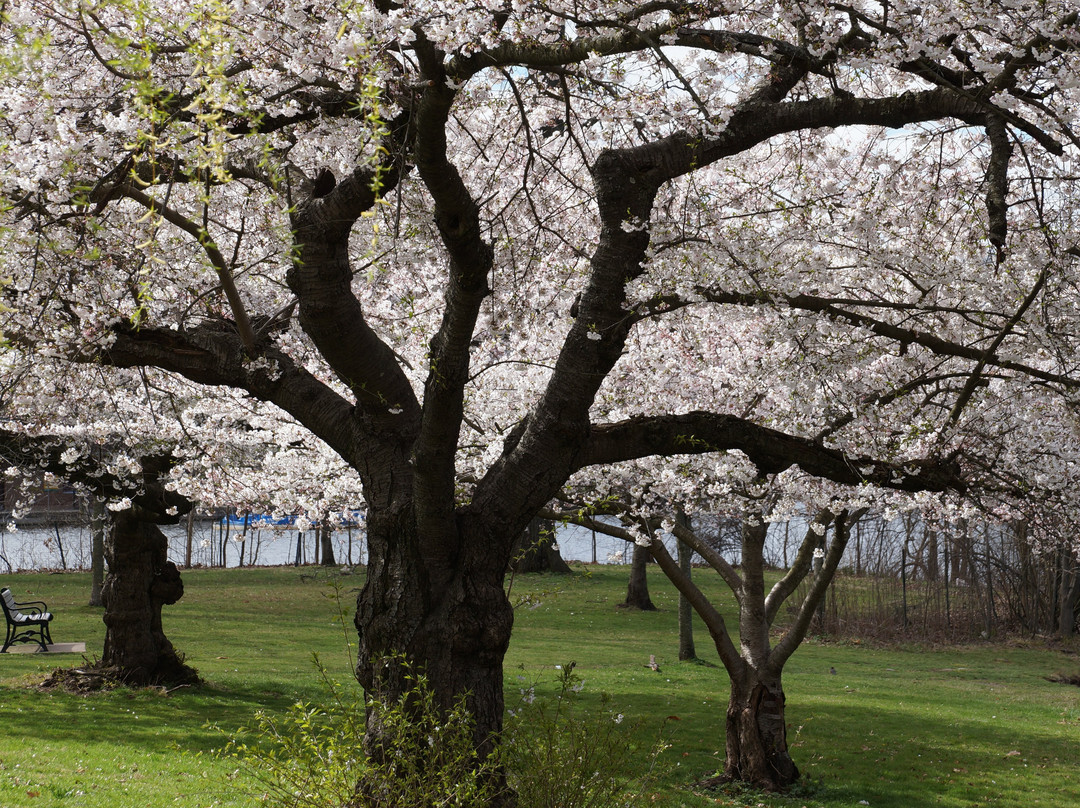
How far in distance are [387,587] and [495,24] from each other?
2.98 metres

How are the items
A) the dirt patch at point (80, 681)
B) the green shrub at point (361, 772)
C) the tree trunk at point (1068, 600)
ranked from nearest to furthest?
the green shrub at point (361, 772) < the dirt patch at point (80, 681) < the tree trunk at point (1068, 600)

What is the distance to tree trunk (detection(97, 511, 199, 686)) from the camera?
38.8 ft

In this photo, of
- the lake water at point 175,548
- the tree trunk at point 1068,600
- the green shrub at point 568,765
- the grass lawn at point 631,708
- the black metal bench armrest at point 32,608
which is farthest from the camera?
the lake water at point 175,548

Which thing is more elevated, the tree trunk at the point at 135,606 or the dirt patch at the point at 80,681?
the tree trunk at the point at 135,606

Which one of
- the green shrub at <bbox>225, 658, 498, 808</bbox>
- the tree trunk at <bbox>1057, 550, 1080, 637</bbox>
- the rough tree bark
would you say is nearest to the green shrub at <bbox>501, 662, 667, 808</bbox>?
the green shrub at <bbox>225, 658, 498, 808</bbox>

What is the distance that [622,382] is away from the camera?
995cm

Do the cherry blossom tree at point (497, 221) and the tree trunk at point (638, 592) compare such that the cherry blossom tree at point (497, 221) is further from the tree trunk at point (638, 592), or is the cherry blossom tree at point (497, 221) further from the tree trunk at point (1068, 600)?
the tree trunk at point (638, 592)

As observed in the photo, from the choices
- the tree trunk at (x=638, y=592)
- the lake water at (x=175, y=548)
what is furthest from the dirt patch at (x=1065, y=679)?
the lake water at (x=175, y=548)

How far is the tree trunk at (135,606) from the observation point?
11836 mm

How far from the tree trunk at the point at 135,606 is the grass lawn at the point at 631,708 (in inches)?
20.7

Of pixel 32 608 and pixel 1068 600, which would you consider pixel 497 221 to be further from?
pixel 1068 600

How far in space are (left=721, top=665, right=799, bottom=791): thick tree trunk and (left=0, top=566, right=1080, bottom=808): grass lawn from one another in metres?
0.33

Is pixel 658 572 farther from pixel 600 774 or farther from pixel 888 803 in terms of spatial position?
pixel 600 774

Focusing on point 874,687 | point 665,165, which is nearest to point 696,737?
point 874,687
